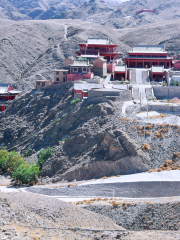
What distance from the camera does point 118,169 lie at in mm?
40281

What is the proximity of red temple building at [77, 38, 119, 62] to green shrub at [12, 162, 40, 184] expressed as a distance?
3219 centimetres

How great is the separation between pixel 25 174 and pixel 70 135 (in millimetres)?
8283

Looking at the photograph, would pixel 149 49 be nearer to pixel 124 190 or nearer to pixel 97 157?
pixel 97 157

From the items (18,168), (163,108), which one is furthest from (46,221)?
(163,108)

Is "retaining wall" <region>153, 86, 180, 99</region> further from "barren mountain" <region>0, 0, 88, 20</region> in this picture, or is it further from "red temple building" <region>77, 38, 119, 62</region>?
"barren mountain" <region>0, 0, 88, 20</region>

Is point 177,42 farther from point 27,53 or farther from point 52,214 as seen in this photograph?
point 52,214

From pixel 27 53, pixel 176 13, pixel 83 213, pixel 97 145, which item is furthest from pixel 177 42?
pixel 83 213

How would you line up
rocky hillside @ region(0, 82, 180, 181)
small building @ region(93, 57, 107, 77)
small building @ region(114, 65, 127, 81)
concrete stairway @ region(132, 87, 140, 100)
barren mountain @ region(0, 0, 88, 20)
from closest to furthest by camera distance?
rocky hillside @ region(0, 82, 180, 181) < concrete stairway @ region(132, 87, 140, 100) < small building @ region(93, 57, 107, 77) < small building @ region(114, 65, 127, 81) < barren mountain @ region(0, 0, 88, 20)

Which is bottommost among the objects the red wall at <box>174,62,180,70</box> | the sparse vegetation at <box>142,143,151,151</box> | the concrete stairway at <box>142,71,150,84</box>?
the sparse vegetation at <box>142,143,151,151</box>

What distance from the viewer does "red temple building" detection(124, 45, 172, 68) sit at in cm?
7088

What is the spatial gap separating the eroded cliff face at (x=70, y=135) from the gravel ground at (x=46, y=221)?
11.9 metres

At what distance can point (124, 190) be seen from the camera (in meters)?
36.7

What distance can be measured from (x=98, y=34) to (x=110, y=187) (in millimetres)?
76712

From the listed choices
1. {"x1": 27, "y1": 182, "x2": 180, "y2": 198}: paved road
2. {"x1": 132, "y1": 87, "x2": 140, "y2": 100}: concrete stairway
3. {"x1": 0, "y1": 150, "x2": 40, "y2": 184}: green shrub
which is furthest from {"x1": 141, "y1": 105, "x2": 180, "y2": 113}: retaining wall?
{"x1": 0, "y1": 150, "x2": 40, "y2": 184}: green shrub
